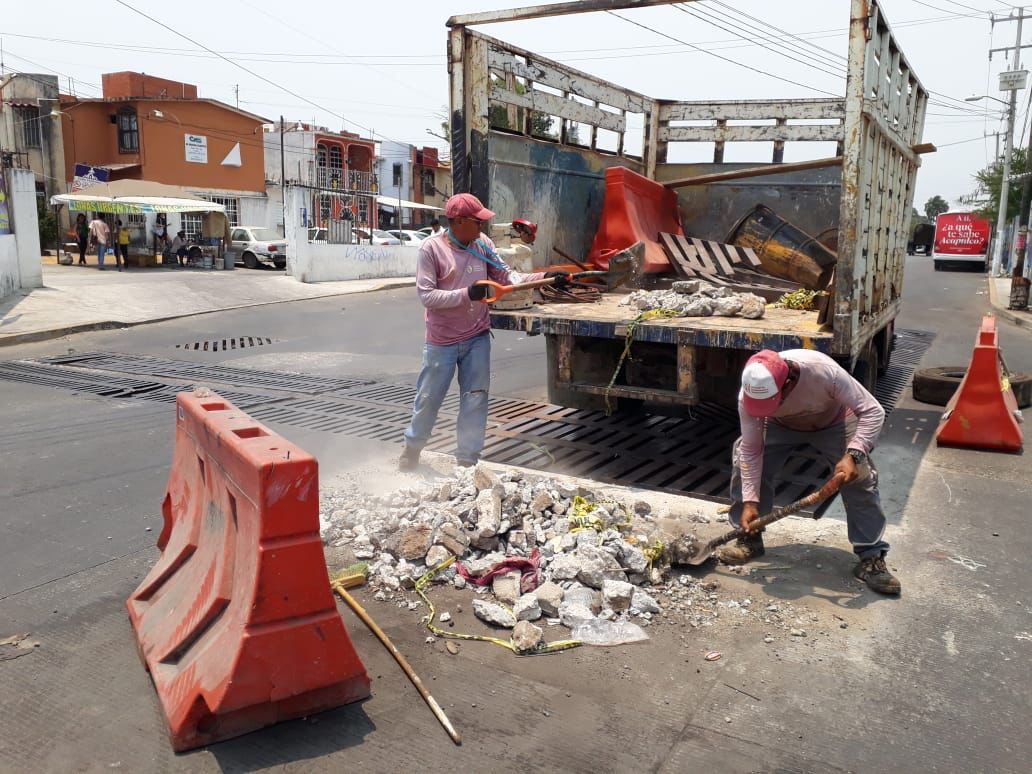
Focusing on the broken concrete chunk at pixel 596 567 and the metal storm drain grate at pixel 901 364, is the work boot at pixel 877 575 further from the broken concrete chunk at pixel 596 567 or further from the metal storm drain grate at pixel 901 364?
the metal storm drain grate at pixel 901 364

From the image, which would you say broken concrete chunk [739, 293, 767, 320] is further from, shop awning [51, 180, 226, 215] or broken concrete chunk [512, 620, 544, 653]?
shop awning [51, 180, 226, 215]

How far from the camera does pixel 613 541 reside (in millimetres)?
3859

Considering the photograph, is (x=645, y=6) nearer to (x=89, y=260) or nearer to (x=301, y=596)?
(x=301, y=596)

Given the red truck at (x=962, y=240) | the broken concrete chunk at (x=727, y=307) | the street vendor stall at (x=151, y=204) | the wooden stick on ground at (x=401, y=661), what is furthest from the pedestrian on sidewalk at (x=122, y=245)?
the red truck at (x=962, y=240)

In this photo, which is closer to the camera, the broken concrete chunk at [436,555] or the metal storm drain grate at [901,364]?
the broken concrete chunk at [436,555]

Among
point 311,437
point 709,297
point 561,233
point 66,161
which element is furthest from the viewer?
point 66,161

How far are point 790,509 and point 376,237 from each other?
85.2 ft

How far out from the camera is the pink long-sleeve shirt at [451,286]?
497 centimetres

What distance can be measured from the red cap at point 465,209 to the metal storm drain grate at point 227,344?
708cm

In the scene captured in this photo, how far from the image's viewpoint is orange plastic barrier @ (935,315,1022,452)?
6305mm

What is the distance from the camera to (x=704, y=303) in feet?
18.5

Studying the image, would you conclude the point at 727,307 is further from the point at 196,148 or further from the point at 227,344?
the point at 196,148

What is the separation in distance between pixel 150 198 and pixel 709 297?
24.2 meters

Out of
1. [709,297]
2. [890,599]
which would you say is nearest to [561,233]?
[709,297]
